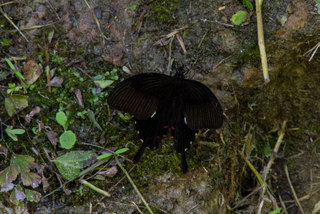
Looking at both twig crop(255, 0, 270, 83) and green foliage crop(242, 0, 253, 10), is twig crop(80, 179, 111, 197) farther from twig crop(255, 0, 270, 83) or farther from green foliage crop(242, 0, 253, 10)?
green foliage crop(242, 0, 253, 10)

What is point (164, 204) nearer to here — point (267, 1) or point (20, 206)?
point (20, 206)

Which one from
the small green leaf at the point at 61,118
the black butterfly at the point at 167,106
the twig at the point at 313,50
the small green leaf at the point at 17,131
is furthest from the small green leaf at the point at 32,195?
the twig at the point at 313,50

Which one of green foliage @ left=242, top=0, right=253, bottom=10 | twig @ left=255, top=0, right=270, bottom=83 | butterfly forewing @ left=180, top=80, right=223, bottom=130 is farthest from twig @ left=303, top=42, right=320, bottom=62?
butterfly forewing @ left=180, top=80, right=223, bottom=130

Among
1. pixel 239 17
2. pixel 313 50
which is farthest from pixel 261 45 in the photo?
pixel 313 50

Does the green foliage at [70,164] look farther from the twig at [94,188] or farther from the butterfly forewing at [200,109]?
the butterfly forewing at [200,109]

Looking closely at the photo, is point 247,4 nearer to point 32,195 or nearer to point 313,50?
point 313,50

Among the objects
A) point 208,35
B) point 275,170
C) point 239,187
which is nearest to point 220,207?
point 239,187
